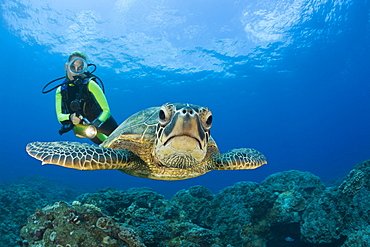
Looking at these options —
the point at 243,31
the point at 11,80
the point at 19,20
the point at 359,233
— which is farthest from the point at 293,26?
the point at 11,80

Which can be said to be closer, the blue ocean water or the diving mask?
the diving mask

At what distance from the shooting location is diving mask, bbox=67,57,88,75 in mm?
4879

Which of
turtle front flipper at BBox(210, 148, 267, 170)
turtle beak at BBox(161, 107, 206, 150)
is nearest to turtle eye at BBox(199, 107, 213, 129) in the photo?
turtle beak at BBox(161, 107, 206, 150)

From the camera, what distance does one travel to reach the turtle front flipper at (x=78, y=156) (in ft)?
8.68

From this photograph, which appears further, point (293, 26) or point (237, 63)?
point (237, 63)

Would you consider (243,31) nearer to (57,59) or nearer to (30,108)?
(57,59)

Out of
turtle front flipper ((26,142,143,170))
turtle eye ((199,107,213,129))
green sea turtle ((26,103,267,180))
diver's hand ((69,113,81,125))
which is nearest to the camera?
green sea turtle ((26,103,267,180))

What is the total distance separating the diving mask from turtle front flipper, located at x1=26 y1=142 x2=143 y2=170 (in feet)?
7.98

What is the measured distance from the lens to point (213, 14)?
81.7 ft

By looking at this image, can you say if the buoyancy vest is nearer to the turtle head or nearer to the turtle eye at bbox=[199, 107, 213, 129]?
the turtle head

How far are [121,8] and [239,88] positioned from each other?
28.5 meters

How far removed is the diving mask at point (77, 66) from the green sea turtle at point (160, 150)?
2054 mm

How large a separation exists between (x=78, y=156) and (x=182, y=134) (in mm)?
Answer: 1496

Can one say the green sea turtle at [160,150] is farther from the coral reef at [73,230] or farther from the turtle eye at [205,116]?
the coral reef at [73,230]
